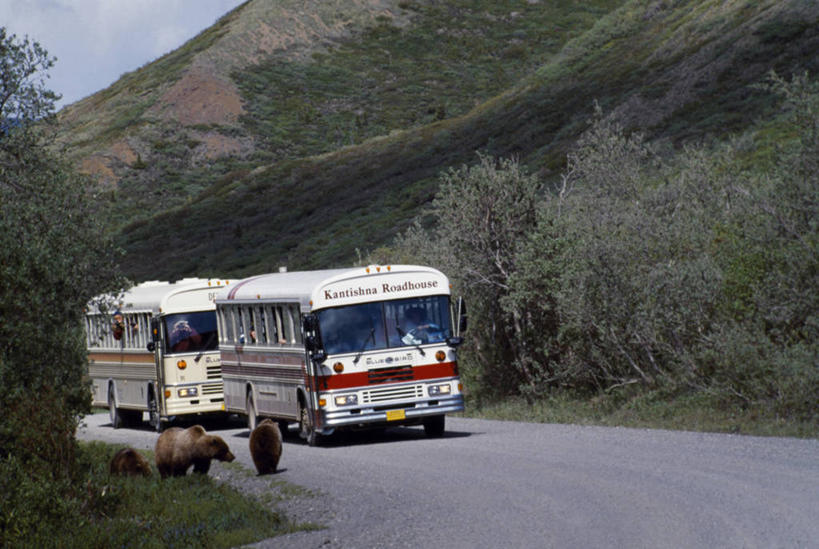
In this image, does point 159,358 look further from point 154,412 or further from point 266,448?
point 266,448

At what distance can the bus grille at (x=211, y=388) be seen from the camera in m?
26.8

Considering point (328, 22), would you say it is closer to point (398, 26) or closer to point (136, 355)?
point (398, 26)

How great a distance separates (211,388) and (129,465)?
10187 mm

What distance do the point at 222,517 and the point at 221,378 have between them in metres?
14.5

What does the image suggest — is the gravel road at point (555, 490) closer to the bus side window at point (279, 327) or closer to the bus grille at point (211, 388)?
the bus side window at point (279, 327)

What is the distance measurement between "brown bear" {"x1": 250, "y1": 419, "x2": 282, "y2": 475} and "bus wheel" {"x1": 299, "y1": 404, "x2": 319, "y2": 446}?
342 centimetres

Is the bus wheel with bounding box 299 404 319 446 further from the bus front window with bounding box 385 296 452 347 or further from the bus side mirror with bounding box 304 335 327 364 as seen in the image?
the bus front window with bounding box 385 296 452 347

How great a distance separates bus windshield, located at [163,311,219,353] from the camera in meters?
26.8

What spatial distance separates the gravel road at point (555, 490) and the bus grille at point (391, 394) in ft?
2.62

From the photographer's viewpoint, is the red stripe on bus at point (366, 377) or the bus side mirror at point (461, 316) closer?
the red stripe on bus at point (366, 377)

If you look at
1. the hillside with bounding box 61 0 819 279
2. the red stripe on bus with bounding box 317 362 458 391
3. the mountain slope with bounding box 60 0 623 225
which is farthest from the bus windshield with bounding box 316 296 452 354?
the mountain slope with bounding box 60 0 623 225

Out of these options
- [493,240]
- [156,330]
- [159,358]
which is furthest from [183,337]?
[493,240]

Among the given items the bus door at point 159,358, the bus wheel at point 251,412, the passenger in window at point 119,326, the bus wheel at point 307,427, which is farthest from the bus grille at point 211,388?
the bus wheel at point 307,427

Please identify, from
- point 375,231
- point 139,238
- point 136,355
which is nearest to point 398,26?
point 139,238
